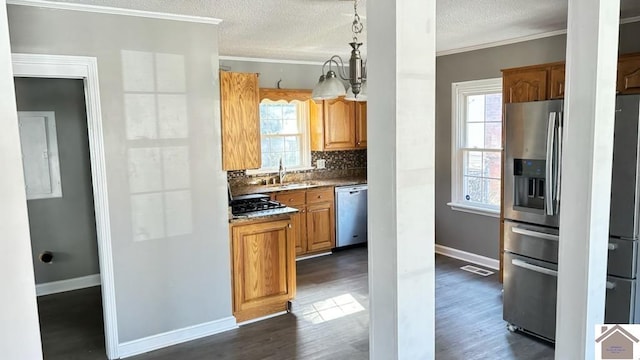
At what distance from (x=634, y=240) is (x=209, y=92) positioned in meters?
3.34

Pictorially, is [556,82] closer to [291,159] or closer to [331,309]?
[331,309]

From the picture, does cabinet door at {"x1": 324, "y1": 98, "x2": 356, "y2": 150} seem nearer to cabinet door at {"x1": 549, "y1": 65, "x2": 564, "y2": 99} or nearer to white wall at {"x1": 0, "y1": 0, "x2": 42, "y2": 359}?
cabinet door at {"x1": 549, "y1": 65, "x2": 564, "y2": 99}

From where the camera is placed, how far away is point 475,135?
17.5ft

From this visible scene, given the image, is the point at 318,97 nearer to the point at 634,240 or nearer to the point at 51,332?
the point at 634,240

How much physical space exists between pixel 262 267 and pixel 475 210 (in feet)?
9.03

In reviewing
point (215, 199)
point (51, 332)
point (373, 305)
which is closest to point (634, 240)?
point (373, 305)

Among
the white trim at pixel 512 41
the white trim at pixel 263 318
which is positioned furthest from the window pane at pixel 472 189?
the white trim at pixel 263 318

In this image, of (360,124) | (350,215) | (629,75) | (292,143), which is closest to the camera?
(629,75)

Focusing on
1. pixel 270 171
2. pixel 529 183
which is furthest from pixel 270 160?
pixel 529 183

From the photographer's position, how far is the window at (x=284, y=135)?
6.11 m

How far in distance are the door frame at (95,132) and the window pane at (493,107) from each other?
4.07 meters

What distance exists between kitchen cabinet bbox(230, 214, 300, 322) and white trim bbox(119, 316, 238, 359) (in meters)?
0.15

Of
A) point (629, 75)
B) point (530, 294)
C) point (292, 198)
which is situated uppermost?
point (629, 75)

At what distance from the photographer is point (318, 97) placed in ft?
11.1
